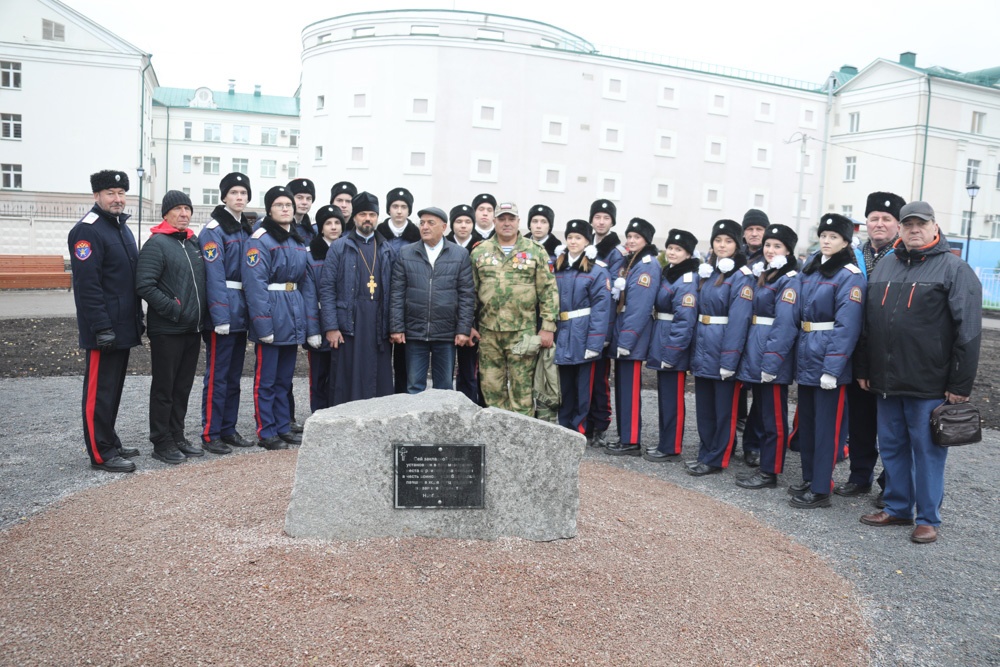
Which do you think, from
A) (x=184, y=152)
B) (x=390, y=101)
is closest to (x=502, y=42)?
(x=390, y=101)

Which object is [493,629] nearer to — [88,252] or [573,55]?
[88,252]

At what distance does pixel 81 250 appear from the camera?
5.86 m

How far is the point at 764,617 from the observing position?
3955mm

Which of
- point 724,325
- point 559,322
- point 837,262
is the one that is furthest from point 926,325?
point 559,322

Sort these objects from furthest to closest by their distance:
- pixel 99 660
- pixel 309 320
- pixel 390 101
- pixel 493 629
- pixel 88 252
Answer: pixel 390 101 < pixel 309 320 < pixel 88 252 < pixel 493 629 < pixel 99 660

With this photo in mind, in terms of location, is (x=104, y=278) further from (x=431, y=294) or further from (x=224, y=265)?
(x=431, y=294)

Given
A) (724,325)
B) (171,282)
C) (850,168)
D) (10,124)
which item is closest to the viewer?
(171,282)

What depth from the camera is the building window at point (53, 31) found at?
42.2m

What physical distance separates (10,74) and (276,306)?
151 feet

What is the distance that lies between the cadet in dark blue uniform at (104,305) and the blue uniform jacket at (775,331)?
529cm

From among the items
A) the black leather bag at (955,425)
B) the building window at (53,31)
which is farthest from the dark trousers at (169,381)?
the building window at (53,31)

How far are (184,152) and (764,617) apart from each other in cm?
7236

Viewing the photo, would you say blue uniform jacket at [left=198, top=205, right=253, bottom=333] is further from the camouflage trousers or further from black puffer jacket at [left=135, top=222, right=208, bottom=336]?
the camouflage trousers

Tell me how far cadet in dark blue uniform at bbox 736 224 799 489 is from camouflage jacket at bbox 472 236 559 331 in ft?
6.15
